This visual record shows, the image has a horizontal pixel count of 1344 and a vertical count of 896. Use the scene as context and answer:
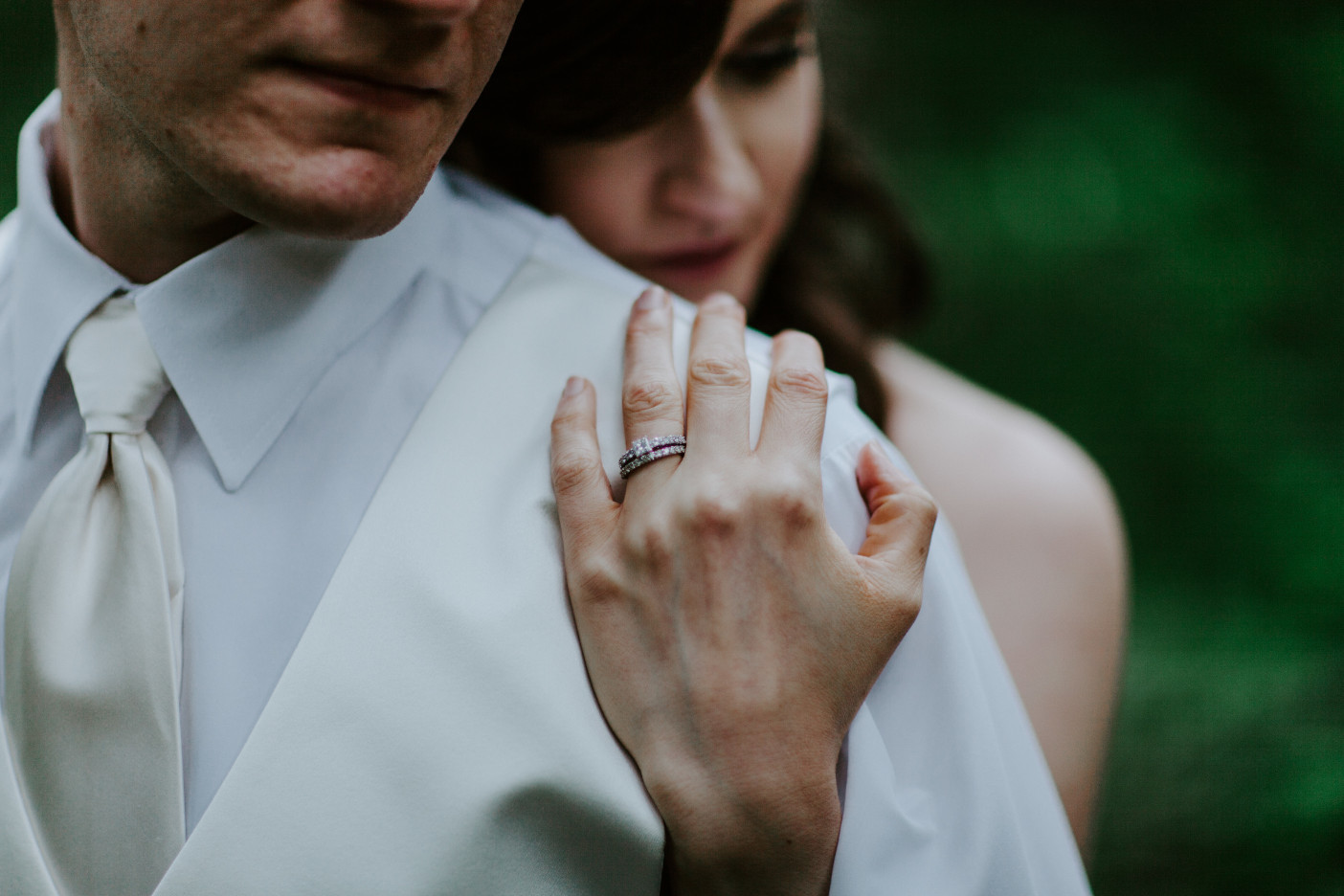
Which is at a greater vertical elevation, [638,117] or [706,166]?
[638,117]

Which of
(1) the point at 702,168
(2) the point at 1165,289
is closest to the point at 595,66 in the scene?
(1) the point at 702,168

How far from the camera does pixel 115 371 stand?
1.10 meters

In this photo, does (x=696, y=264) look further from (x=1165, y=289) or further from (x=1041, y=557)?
(x=1165, y=289)

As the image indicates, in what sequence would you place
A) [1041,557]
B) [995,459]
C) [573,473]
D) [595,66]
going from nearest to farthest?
1. [573,473]
2. [595,66]
3. [1041,557]
4. [995,459]

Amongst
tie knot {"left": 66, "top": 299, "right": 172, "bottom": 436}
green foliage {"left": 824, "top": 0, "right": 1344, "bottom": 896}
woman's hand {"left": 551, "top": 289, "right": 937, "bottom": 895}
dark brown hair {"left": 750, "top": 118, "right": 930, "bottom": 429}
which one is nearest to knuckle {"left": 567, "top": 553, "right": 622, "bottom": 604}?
woman's hand {"left": 551, "top": 289, "right": 937, "bottom": 895}

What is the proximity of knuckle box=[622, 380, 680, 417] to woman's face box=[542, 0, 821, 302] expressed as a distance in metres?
0.57

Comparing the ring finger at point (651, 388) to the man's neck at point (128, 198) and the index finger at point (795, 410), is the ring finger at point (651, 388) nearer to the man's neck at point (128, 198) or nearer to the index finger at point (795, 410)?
the index finger at point (795, 410)

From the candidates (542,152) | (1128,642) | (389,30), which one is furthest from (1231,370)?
(389,30)

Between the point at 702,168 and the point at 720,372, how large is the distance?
2.08 feet

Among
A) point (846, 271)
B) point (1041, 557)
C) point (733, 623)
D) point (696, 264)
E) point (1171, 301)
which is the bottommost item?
point (1171, 301)

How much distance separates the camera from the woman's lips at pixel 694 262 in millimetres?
1695

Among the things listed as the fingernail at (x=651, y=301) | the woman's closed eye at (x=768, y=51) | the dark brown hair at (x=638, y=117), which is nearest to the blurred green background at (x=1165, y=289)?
the dark brown hair at (x=638, y=117)

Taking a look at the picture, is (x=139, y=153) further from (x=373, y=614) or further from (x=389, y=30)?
(x=373, y=614)

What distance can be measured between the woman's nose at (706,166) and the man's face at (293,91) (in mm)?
644
